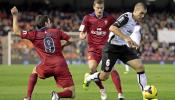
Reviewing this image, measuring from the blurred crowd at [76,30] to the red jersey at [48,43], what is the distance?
25105 millimetres

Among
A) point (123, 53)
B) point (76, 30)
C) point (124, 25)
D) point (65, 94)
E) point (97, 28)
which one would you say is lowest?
point (76, 30)

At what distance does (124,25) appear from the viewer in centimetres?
1313

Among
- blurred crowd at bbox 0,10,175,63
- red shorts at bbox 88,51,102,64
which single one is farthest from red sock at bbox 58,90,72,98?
blurred crowd at bbox 0,10,175,63

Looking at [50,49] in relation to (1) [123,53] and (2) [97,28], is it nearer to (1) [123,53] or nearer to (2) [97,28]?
(1) [123,53]

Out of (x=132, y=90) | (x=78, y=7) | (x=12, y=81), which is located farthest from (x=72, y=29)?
(x=132, y=90)

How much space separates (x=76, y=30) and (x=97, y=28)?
28861mm

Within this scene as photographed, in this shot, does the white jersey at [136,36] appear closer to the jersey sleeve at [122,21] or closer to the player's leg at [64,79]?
the jersey sleeve at [122,21]

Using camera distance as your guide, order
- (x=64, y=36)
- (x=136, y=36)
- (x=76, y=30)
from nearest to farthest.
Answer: (x=64, y=36) → (x=136, y=36) → (x=76, y=30)

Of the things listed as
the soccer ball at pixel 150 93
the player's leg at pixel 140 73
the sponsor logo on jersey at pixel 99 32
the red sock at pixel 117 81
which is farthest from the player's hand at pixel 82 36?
the soccer ball at pixel 150 93

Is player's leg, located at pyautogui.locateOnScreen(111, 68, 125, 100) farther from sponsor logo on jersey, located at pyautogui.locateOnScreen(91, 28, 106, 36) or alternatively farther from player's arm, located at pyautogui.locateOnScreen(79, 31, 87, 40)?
sponsor logo on jersey, located at pyautogui.locateOnScreen(91, 28, 106, 36)

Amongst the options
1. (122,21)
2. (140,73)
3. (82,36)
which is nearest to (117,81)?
(140,73)

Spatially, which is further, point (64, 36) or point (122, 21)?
point (122, 21)

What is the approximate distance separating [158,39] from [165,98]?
29.1 metres

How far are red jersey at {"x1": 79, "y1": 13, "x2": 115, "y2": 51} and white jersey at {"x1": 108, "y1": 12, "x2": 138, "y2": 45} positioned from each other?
1740mm
